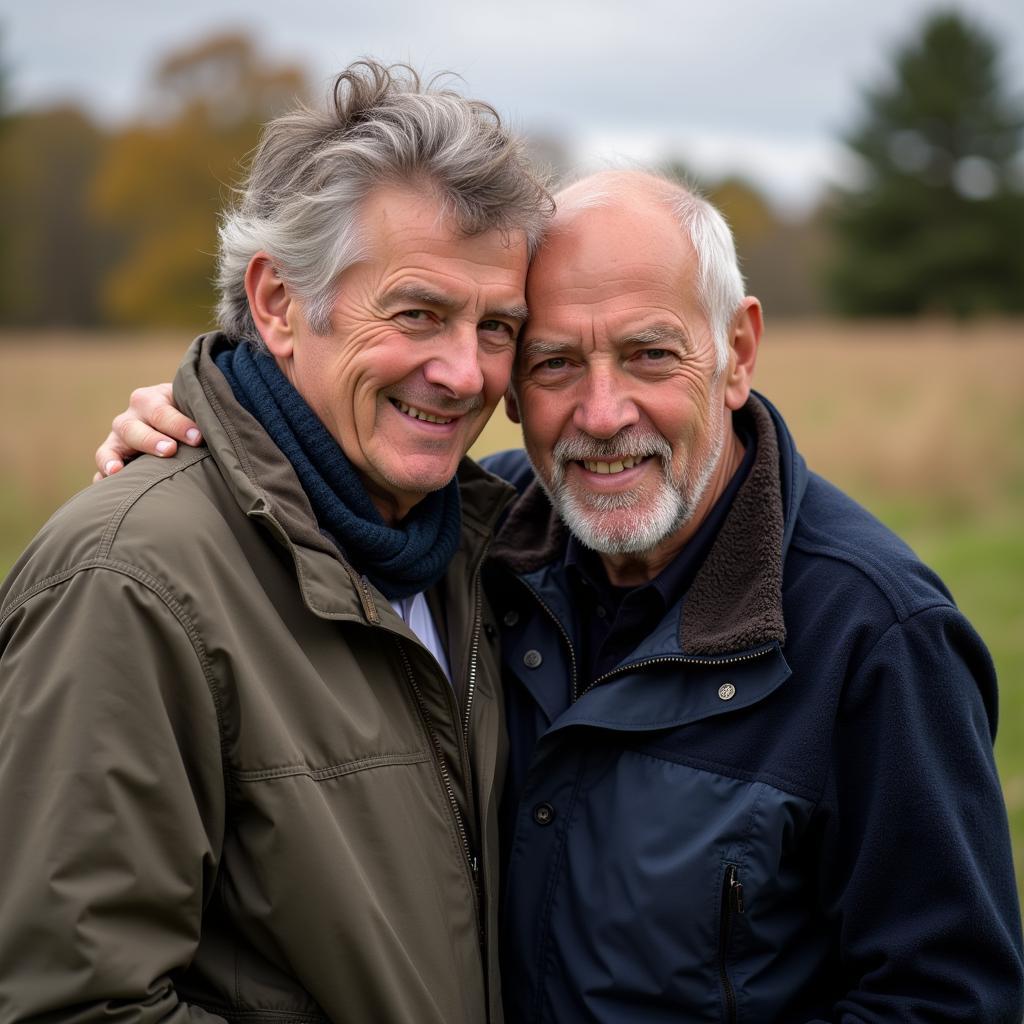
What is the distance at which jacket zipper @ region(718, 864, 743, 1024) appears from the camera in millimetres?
2264

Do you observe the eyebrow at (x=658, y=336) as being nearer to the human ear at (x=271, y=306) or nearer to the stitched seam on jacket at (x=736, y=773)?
the human ear at (x=271, y=306)

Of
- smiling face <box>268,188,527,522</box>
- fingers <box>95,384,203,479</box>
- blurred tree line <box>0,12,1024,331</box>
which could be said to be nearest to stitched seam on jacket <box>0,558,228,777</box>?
fingers <box>95,384,203,479</box>

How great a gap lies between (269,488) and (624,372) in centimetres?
96

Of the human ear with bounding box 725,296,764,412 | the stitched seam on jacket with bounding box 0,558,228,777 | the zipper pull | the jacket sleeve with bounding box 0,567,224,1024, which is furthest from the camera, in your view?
the human ear with bounding box 725,296,764,412

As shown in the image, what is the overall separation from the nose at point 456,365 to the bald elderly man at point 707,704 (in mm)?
265

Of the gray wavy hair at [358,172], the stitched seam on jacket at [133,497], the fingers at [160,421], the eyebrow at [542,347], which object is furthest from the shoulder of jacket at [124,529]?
the eyebrow at [542,347]

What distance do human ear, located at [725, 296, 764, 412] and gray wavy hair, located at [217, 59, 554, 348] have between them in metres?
0.62

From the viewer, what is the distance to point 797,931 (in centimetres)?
237

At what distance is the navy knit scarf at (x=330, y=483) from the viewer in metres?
2.33

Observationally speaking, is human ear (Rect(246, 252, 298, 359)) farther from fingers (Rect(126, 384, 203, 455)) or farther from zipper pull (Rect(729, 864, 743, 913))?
zipper pull (Rect(729, 864, 743, 913))

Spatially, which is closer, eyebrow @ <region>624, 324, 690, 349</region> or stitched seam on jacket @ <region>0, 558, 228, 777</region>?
stitched seam on jacket @ <region>0, 558, 228, 777</region>

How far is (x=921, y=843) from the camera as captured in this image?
2.20m

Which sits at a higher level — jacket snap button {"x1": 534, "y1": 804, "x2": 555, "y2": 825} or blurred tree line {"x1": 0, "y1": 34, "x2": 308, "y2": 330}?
blurred tree line {"x1": 0, "y1": 34, "x2": 308, "y2": 330}

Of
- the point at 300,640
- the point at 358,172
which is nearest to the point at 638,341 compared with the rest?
the point at 358,172
